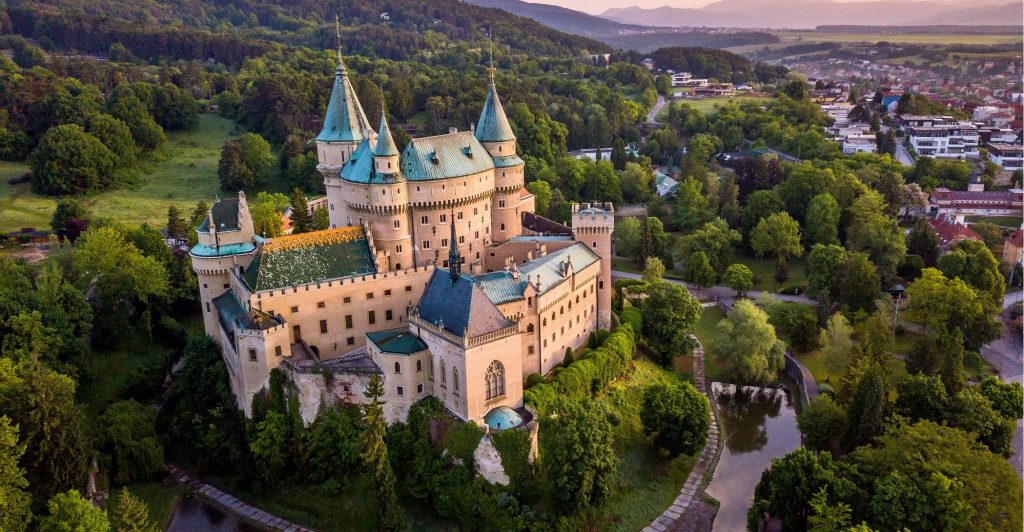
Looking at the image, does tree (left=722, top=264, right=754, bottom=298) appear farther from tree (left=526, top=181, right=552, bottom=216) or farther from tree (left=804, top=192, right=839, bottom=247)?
tree (left=526, top=181, right=552, bottom=216)

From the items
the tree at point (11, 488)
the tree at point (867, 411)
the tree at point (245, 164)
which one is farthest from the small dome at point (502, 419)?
the tree at point (245, 164)

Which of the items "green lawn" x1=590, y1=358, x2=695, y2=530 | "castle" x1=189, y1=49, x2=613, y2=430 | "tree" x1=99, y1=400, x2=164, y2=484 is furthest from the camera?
"tree" x1=99, y1=400, x2=164, y2=484

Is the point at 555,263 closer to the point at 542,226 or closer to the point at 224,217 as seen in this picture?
the point at 542,226

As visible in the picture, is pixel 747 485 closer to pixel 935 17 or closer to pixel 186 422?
pixel 186 422

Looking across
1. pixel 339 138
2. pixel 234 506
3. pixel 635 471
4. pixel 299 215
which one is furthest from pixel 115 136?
pixel 635 471

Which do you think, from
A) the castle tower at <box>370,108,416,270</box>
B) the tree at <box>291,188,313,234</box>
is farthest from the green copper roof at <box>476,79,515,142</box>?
the tree at <box>291,188,313,234</box>

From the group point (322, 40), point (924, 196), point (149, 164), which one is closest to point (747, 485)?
point (924, 196)
